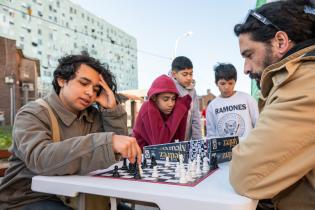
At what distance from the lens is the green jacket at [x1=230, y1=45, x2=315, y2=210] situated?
1009 mm

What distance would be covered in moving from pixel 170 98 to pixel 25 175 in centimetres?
165

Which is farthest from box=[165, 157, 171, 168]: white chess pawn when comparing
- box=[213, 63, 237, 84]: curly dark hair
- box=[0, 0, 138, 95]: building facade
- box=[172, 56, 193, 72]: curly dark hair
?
box=[0, 0, 138, 95]: building facade

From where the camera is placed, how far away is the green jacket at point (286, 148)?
1009 mm

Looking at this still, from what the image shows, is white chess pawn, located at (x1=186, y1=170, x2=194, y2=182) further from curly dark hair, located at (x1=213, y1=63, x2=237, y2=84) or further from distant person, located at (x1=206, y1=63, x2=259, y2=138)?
curly dark hair, located at (x1=213, y1=63, x2=237, y2=84)

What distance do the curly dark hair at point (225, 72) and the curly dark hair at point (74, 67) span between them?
214cm

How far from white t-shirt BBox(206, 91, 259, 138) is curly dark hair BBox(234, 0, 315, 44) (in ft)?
8.11

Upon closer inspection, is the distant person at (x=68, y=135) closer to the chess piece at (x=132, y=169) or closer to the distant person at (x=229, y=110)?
the chess piece at (x=132, y=169)

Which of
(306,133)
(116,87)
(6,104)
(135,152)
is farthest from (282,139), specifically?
(6,104)

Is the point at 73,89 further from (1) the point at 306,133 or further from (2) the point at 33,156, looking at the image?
(1) the point at 306,133

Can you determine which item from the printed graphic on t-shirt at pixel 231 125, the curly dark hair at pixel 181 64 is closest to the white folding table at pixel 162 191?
the printed graphic on t-shirt at pixel 231 125

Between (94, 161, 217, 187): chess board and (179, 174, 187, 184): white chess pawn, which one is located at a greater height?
(179, 174, 187, 184): white chess pawn

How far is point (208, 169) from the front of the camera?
64.1 inches

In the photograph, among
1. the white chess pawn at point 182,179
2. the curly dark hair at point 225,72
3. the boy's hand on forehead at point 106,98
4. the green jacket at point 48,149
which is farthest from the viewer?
the curly dark hair at point 225,72

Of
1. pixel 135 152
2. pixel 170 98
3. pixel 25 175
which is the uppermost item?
pixel 170 98
